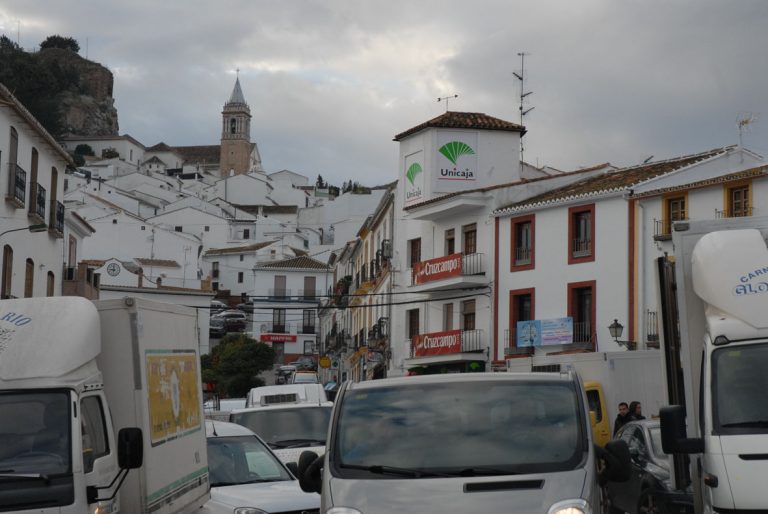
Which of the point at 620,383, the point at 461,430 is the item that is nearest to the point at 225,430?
the point at 461,430

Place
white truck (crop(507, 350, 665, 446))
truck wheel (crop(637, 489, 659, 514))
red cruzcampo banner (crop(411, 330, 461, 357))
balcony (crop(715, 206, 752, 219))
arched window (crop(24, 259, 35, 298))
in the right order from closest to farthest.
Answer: truck wheel (crop(637, 489, 659, 514)), white truck (crop(507, 350, 665, 446)), balcony (crop(715, 206, 752, 219)), arched window (crop(24, 259, 35, 298)), red cruzcampo banner (crop(411, 330, 461, 357))

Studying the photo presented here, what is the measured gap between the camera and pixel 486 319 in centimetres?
4822

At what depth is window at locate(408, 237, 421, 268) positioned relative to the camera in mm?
54772

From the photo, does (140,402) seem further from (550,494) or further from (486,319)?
(486,319)

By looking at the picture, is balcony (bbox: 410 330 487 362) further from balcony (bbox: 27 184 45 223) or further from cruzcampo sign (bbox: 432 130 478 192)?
balcony (bbox: 27 184 45 223)

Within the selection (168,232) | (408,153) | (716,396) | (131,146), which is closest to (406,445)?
(716,396)

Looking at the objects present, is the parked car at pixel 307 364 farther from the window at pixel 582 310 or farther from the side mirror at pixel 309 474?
the side mirror at pixel 309 474

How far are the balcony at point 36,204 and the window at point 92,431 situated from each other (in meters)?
31.4

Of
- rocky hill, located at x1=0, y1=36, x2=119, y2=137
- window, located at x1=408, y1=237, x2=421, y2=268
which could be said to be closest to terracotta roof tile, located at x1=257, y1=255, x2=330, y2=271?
window, located at x1=408, y1=237, x2=421, y2=268

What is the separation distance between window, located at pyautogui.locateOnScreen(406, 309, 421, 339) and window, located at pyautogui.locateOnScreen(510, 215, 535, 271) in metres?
8.04

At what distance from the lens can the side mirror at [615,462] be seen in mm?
9094

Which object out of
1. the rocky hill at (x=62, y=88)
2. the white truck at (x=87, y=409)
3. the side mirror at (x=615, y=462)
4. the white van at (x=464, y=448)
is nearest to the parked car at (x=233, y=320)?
the rocky hill at (x=62, y=88)

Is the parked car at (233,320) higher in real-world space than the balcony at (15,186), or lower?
lower

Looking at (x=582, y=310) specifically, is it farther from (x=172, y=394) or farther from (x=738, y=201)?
(x=172, y=394)
